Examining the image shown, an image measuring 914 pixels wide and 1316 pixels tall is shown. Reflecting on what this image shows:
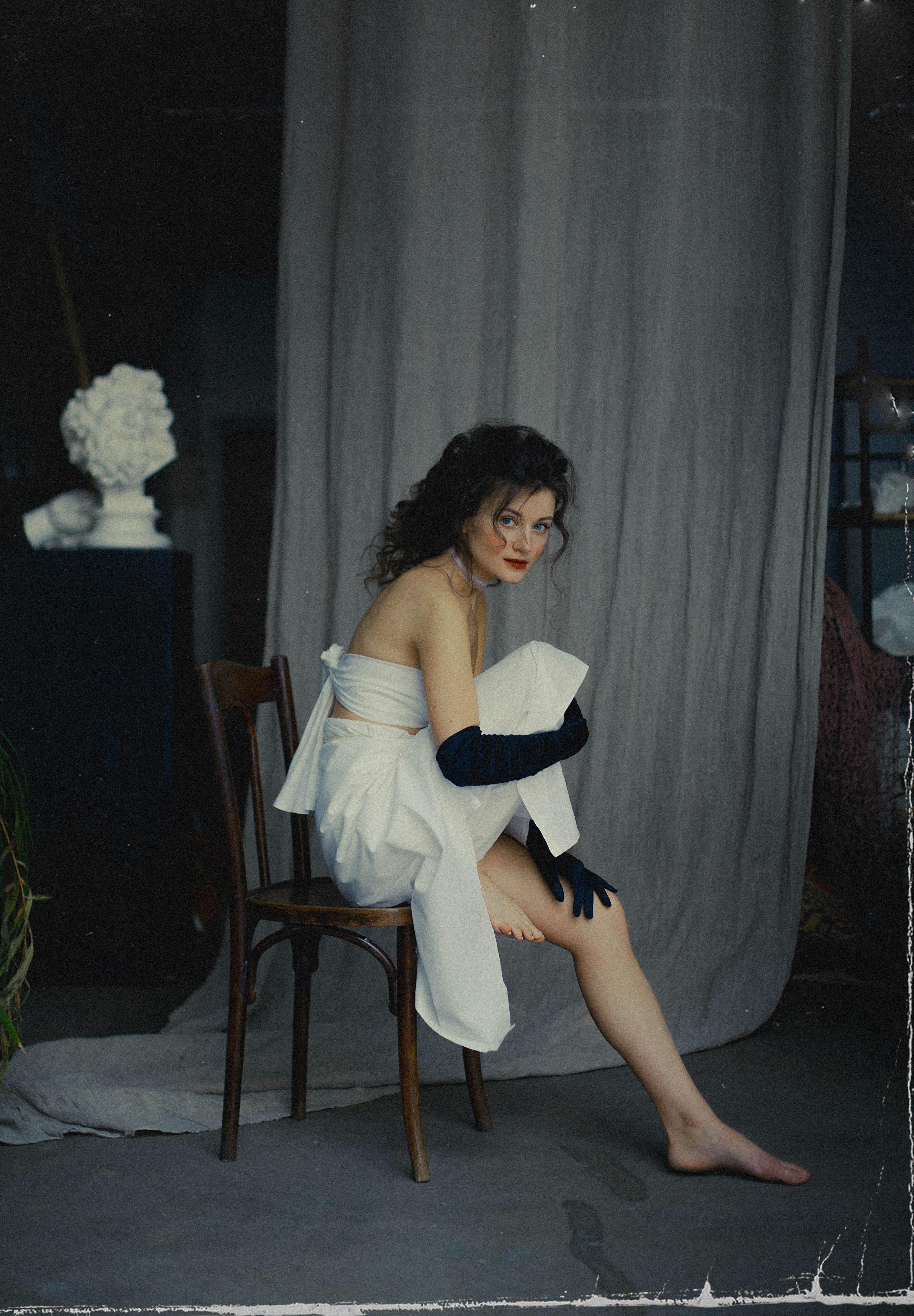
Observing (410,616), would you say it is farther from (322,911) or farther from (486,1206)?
(486,1206)

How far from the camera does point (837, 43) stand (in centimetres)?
257

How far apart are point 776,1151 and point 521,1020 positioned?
69cm

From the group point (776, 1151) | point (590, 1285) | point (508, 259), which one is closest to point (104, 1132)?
point (590, 1285)

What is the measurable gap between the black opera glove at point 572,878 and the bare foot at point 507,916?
0.07 meters

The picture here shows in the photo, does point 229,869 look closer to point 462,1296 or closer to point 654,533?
point 462,1296

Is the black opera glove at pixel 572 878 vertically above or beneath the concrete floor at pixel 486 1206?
above

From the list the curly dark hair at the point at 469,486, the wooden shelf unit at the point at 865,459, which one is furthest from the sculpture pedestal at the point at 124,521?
the wooden shelf unit at the point at 865,459

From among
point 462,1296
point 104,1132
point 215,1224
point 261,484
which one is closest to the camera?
point 462,1296

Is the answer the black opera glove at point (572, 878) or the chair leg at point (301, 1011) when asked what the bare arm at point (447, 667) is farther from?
the chair leg at point (301, 1011)

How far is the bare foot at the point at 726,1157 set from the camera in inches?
69.2

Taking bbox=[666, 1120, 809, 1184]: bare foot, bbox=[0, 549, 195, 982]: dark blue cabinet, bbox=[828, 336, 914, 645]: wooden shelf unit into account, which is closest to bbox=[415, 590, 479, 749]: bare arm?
bbox=[666, 1120, 809, 1184]: bare foot

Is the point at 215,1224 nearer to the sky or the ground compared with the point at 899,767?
nearer to the ground

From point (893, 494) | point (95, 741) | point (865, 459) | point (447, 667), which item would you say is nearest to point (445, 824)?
point (447, 667)

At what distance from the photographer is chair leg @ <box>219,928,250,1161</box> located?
1.92 m
